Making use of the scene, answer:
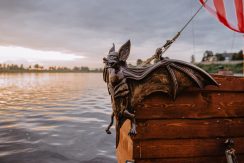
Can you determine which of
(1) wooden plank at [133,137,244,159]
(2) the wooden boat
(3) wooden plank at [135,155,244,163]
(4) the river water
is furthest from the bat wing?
(4) the river water

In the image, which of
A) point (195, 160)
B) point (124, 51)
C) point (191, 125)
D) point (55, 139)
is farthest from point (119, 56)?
point (55, 139)

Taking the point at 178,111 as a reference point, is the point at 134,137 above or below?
below

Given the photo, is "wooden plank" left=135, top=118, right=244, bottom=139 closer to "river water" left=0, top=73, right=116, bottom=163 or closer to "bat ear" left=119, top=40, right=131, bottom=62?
"bat ear" left=119, top=40, right=131, bottom=62

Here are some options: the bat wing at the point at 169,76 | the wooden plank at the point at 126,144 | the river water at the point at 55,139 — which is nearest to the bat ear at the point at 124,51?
the bat wing at the point at 169,76

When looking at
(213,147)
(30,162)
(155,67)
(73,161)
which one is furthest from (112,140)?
(155,67)

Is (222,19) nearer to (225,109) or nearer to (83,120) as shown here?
(225,109)

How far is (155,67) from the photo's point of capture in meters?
2.41

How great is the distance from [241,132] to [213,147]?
426mm

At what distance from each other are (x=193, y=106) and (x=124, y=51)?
1080 mm

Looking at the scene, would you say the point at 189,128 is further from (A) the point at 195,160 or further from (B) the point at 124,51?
Result: (B) the point at 124,51

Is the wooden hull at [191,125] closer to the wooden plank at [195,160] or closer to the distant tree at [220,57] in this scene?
the wooden plank at [195,160]

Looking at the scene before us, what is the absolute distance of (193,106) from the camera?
2.63m

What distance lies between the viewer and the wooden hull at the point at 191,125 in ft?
8.33

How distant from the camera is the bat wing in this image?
2.41 metres
